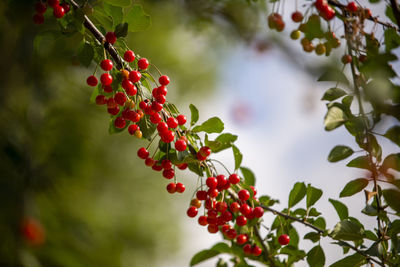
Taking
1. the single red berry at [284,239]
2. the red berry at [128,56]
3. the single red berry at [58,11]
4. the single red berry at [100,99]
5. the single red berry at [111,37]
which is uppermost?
the single red berry at [58,11]

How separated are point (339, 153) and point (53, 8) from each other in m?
0.92

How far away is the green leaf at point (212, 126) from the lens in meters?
1.13

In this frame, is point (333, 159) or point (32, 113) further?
point (32, 113)

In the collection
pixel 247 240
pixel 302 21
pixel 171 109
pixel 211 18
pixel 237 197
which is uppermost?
pixel 211 18

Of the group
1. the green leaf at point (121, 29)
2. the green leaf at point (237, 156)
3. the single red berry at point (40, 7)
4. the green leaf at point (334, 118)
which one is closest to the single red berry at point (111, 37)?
the green leaf at point (121, 29)

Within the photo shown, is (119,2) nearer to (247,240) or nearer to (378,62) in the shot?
(378,62)

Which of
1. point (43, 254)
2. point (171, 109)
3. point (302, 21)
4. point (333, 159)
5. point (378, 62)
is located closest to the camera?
point (378, 62)

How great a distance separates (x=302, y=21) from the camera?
1.38m

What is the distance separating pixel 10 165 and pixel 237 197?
0.82 meters

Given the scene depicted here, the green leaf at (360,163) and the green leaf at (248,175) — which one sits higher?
the green leaf at (248,175)

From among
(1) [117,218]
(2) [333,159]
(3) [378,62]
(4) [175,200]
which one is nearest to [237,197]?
(2) [333,159]

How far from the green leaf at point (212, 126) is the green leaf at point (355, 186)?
17.6 inches

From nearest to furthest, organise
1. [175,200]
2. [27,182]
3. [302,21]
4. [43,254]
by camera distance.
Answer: [27,182] → [43,254] → [302,21] → [175,200]

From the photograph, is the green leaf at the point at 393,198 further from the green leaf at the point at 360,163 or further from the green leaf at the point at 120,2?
the green leaf at the point at 120,2
